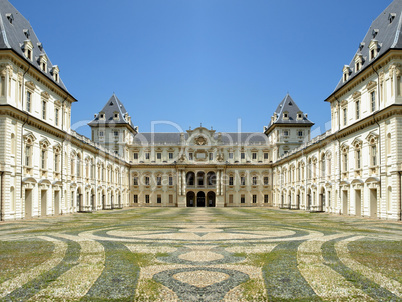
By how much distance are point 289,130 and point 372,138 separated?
161 feet

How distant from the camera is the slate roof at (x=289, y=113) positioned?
84.0 metres

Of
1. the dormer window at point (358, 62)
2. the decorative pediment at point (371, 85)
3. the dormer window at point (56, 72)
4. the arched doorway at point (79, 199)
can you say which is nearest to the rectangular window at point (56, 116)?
the dormer window at point (56, 72)

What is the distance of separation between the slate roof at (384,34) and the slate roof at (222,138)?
46.7 m

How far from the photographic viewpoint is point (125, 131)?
85000 millimetres

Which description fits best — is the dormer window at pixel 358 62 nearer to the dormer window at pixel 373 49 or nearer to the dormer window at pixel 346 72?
the dormer window at pixel 373 49

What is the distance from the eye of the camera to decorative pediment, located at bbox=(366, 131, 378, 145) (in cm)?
3466

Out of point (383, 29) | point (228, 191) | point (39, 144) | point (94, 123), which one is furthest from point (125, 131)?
point (383, 29)

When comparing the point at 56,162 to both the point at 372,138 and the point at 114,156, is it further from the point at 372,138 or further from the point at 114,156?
the point at 372,138

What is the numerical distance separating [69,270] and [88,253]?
114 inches

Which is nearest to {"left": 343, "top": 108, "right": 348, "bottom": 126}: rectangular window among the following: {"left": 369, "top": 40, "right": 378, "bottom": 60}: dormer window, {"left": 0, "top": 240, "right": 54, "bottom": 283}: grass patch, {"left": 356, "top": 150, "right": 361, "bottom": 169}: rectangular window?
{"left": 356, "top": 150, "right": 361, "bottom": 169}: rectangular window

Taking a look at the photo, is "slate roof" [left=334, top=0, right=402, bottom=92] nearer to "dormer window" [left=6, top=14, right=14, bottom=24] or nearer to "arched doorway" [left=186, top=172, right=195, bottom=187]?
"dormer window" [left=6, top=14, right=14, bottom=24]

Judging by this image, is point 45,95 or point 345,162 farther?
point 345,162

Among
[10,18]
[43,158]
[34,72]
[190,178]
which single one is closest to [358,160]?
[43,158]

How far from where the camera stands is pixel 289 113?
85625 millimetres
